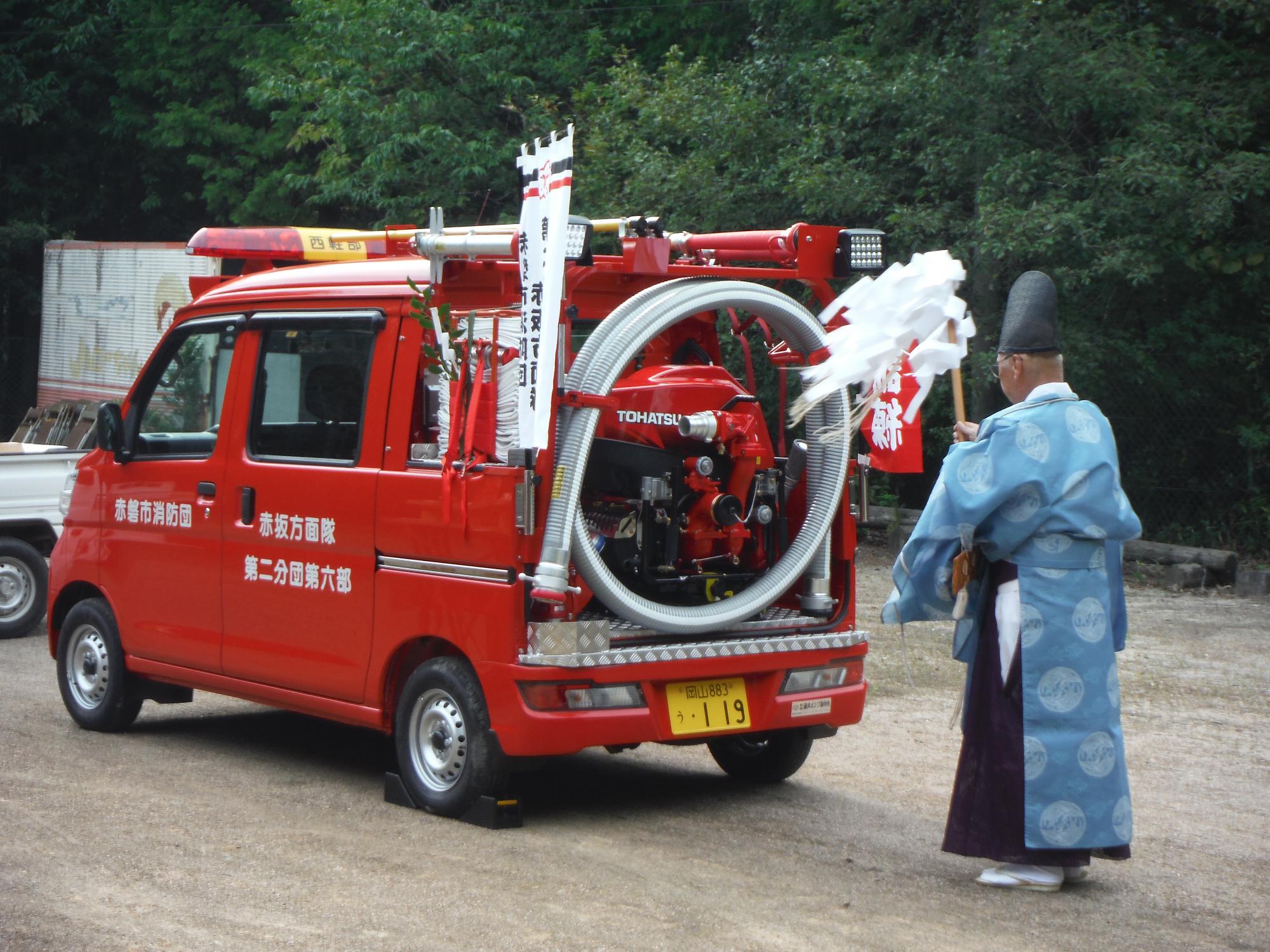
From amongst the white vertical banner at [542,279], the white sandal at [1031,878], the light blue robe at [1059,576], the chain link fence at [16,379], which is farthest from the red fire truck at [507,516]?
the chain link fence at [16,379]

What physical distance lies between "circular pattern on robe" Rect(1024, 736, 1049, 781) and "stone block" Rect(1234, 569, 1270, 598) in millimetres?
10422

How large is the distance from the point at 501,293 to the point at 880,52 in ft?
38.2

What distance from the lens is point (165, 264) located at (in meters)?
21.8

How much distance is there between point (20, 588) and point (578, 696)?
7.09 metres

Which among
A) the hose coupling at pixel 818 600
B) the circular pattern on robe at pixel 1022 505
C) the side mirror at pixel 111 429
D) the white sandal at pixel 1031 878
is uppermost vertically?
the side mirror at pixel 111 429

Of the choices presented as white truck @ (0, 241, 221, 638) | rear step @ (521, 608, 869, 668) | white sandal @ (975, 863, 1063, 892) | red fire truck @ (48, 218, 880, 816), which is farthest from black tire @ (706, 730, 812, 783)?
white truck @ (0, 241, 221, 638)

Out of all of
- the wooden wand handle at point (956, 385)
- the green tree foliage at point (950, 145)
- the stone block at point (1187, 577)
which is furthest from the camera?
the stone block at point (1187, 577)

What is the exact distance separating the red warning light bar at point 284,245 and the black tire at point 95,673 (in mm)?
1890

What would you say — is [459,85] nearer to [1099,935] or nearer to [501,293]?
[501,293]

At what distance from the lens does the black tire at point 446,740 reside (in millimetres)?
Answer: 5797

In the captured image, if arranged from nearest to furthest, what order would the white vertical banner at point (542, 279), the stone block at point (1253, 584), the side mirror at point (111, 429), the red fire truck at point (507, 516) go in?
the white vertical banner at point (542, 279)
the red fire truck at point (507, 516)
the side mirror at point (111, 429)
the stone block at point (1253, 584)

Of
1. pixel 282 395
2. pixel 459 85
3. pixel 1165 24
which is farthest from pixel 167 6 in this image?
pixel 282 395

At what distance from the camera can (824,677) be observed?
638 cm

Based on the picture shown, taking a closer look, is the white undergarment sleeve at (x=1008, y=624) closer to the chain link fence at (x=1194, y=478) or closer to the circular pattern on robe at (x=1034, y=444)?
the circular pattern on robe at (x=1034, y=444)
